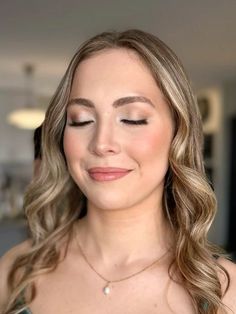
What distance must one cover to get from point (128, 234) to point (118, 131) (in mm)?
275

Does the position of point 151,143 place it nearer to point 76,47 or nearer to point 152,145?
point 152,145

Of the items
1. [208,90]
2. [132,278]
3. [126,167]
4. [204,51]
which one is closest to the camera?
[126,167]

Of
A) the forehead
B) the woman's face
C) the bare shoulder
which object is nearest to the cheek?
the woman's face

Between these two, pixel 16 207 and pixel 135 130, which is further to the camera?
pixel 16 207

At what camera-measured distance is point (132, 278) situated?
41.9 inches

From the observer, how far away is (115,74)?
986mm

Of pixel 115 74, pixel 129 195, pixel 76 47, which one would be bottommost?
pixel 129 195

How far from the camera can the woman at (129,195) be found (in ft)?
3.19

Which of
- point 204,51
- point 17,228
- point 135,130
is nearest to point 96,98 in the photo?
point 135,130

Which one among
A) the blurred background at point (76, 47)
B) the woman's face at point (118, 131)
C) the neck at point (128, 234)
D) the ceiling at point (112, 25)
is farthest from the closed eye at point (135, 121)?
the ceiling at point (112, 25)

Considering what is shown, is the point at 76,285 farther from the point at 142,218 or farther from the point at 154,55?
the point at 154,55

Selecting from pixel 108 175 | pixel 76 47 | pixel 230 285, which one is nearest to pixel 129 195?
pixel 108 175

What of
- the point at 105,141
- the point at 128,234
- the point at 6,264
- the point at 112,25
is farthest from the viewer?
the point at 112,25

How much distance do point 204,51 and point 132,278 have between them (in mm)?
3251
